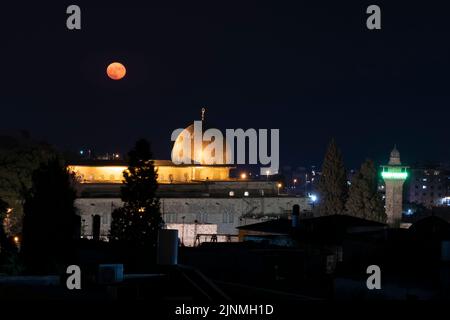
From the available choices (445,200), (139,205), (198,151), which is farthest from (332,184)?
(445,200)

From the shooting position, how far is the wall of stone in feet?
230

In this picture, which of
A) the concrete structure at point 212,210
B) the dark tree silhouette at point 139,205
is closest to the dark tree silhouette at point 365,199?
the concrete structure at point 212,210

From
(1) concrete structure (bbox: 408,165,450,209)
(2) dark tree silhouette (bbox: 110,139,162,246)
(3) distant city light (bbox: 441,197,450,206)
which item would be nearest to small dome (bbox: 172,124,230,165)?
(2) dark tree silhouette (bbox: 110,139,162,246)

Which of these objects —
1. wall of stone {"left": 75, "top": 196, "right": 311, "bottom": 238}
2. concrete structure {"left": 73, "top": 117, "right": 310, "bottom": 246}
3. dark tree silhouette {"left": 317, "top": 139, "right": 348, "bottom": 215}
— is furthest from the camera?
dark tree silhouette {"left": 317, "top": 139, "right": 348, "bottom": 215}

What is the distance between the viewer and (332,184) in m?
76.5

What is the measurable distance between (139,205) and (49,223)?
45.1 ft

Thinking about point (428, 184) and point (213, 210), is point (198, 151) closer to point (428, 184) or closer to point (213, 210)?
point (213, 210)

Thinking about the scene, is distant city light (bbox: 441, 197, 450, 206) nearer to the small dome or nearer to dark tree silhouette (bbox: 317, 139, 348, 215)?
dark tree silhouette (bbox: 317, 139, 348, 215)

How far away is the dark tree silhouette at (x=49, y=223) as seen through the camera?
31.1 meters

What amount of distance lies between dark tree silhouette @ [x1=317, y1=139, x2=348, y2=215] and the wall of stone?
3.17 meters

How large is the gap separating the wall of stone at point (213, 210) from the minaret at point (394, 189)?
8.06 metres

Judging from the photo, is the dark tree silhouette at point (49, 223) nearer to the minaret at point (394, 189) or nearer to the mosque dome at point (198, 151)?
the minaret at point (394, 189)
